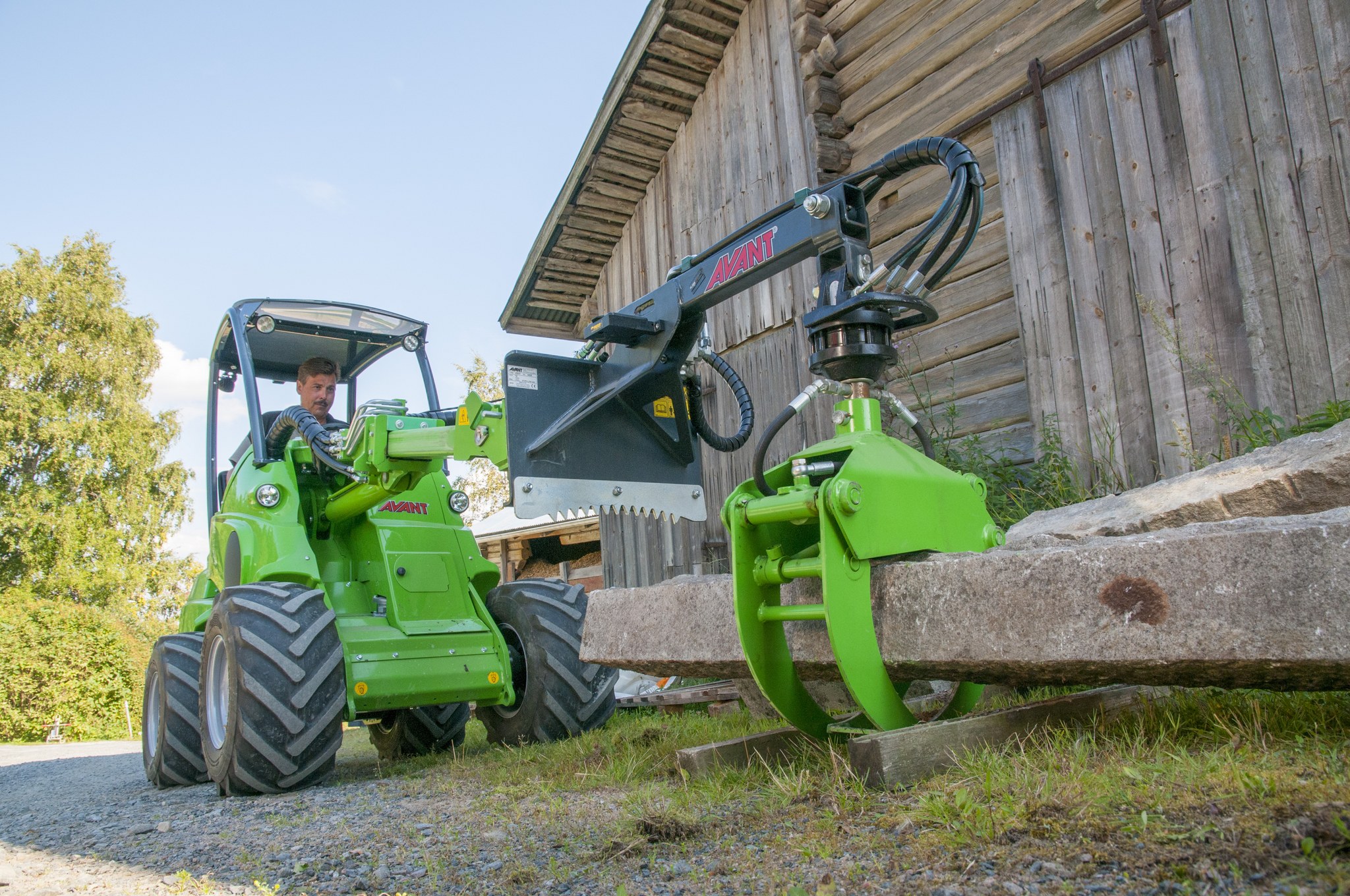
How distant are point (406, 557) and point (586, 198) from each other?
5.61m

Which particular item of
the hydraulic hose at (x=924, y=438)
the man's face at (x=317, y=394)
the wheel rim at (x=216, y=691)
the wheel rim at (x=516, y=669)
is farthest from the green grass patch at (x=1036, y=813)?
the man's face at (x=317, y=394)

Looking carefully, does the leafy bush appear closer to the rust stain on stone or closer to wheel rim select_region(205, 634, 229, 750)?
wheel rim select_region(205, 634, 229, 750)

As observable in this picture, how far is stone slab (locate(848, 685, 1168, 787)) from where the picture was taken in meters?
2.35

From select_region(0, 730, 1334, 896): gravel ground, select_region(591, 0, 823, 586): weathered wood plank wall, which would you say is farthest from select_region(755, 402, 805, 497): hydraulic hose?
select_region(591, 0, 823, 586): weathered wood plank wall

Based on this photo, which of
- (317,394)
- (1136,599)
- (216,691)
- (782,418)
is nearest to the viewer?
(1136,599)

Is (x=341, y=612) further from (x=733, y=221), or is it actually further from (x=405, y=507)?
(x=733, y=221)

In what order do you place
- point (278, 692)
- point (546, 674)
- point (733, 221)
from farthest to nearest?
point (733, 221)
point (546, 674)
point (278, 692)

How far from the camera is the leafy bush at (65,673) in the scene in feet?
51.7

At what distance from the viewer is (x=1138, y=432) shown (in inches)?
200

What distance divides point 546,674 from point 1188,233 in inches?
159

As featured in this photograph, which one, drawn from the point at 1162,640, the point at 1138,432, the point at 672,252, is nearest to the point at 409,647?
the point at 1162,640

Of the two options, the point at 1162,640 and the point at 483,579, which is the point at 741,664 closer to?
the point at 1162,640

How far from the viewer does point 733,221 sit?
838cm

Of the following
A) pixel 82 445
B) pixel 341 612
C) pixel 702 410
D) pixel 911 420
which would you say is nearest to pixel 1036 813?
pixel 911 420
